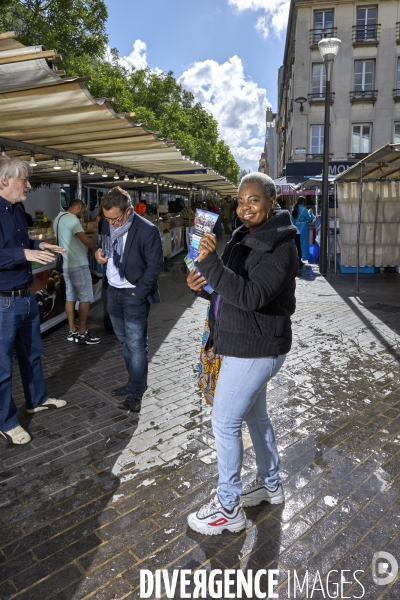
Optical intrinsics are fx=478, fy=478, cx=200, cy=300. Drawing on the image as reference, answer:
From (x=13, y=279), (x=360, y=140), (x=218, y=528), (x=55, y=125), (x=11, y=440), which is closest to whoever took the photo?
(x=218, y=528)

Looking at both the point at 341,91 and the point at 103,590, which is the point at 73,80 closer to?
A: the point at 103,590

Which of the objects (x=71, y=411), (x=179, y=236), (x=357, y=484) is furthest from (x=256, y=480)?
(x=179, y=236)

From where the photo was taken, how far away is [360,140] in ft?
97.0

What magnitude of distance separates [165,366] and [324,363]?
6.33ft

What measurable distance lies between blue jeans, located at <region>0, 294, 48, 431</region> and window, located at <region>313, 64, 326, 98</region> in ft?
96.4

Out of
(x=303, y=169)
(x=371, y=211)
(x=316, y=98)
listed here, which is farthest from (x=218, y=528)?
(x=316, y=98)

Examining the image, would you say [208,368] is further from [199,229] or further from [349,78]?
[349,78]

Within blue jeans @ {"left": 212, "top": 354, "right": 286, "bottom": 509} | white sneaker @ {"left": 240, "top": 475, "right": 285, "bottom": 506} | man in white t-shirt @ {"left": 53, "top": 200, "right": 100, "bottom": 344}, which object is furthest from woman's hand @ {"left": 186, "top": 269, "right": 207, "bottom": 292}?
man in white t-shirt @ {"left": 53, "top": 200, "right": 100, "bottom": 344}

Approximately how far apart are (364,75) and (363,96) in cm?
137

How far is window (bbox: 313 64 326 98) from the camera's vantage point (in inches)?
1147

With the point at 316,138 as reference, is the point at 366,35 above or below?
above

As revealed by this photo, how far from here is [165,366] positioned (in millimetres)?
5738

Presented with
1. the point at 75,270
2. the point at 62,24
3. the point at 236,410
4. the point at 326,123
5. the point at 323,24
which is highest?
the point at 323,24

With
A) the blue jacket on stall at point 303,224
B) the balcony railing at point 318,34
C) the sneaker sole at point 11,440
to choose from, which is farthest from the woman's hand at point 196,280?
the balcony railing at point 318,34
